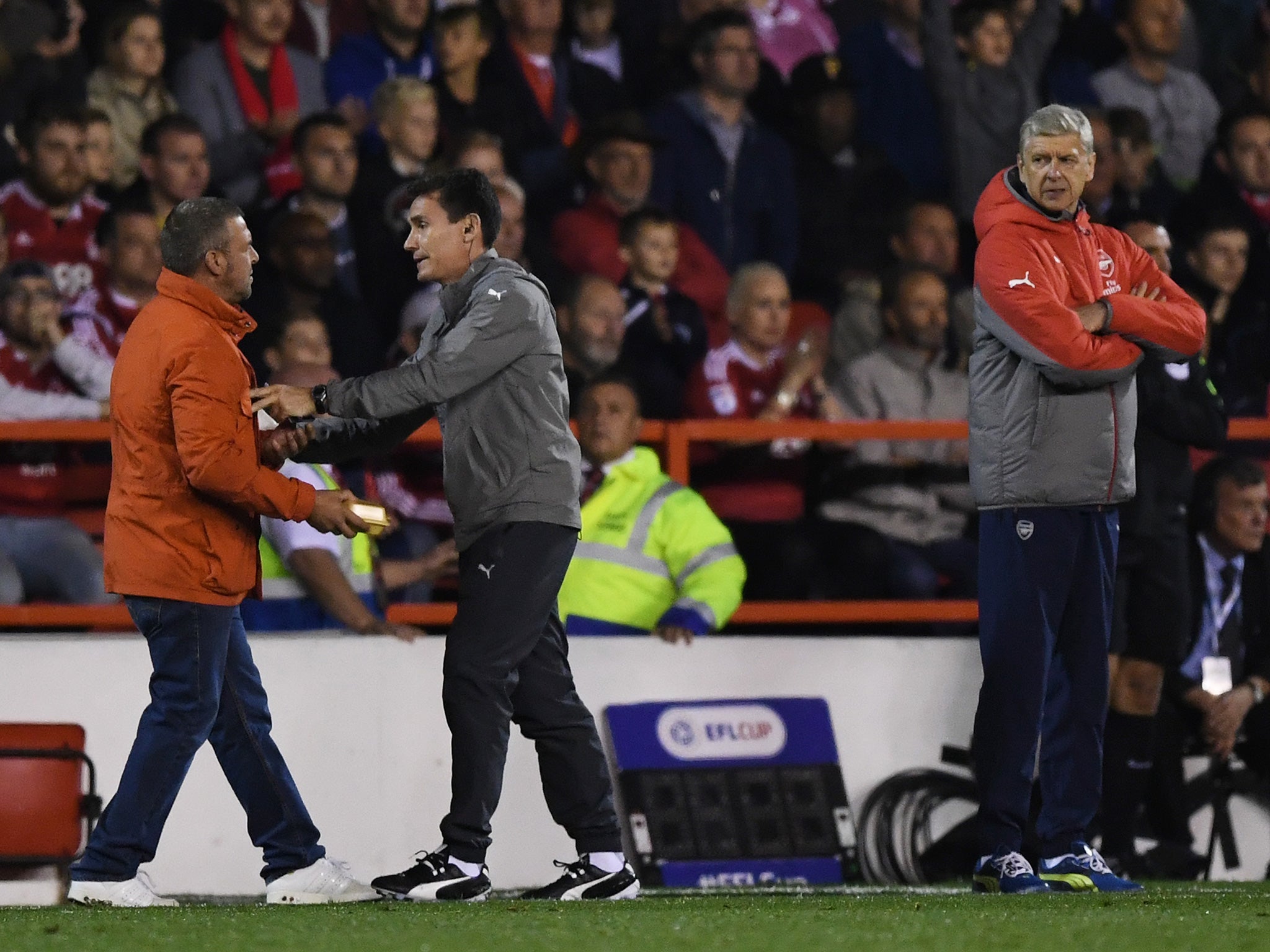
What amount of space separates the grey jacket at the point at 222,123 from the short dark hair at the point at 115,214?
62 cm

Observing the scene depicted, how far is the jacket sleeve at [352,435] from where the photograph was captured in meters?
6.00

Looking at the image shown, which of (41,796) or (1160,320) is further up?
(1160,320)

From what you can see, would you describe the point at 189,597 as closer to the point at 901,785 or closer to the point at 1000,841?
the point at 1000,841

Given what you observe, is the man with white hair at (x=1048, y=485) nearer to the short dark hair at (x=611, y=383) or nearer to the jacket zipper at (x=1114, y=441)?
the jacket zipper at (x=1114, y=441)

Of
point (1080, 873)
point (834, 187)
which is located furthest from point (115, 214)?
point (1080, 873)

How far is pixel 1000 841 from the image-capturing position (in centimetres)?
604

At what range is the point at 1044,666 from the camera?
6.07 metres

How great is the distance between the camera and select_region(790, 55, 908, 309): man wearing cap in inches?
395

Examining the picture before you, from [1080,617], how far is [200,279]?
2.69 metres

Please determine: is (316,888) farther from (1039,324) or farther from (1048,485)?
(1039,324)

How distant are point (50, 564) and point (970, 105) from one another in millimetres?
5233

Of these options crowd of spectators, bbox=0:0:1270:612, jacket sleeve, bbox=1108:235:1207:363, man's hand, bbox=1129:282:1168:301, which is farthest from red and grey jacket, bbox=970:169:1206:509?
crowd of spectators, bbox=0:0:1270:612

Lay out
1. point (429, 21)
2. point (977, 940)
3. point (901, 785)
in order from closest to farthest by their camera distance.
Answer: point (977, 940), point (901, 785), point (429, 21)

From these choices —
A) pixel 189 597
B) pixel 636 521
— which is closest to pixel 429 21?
pixel 636 521
